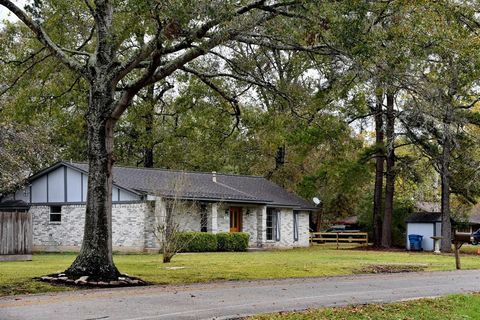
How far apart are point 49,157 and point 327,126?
22385 millimetres

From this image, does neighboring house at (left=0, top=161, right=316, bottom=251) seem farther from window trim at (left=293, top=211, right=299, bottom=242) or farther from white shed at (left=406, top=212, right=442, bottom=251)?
white shed at (left=406, top=212, right=442, bottom=251)

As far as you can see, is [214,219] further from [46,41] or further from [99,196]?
[46,41]

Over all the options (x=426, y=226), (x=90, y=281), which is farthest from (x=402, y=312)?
(x=426, y=226)

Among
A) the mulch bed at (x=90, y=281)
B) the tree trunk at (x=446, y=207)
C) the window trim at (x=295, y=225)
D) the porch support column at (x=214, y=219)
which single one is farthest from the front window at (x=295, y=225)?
the mulch bed at (x=90, y=281)

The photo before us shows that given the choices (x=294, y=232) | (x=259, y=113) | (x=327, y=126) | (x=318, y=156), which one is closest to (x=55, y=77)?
(x=259, y=113)

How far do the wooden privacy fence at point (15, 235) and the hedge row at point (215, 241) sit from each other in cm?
756

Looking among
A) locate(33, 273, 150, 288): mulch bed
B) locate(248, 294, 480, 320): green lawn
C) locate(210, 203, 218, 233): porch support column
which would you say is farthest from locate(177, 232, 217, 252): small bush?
locate(248, 294, 480, 320): green lawn

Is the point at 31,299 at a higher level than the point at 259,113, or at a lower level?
lower

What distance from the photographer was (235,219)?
122ft

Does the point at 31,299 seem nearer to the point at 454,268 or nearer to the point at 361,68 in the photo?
the point at 361,68

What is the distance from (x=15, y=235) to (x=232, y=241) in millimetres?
12391

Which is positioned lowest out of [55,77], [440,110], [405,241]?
[405,241]

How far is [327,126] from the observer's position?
64.6ft

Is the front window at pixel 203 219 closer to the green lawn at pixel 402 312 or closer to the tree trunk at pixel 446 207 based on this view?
the tree trunk at pixel 446 207
